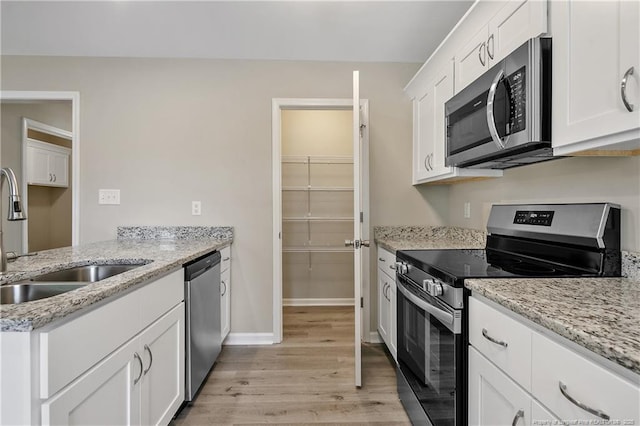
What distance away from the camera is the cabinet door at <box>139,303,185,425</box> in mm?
1394

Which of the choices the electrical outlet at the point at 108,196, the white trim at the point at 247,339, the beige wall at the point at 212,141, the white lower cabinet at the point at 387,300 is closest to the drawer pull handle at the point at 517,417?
the white lower cabinet at the point at 387,300

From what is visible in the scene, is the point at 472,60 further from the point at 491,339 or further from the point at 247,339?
the point at 247,339

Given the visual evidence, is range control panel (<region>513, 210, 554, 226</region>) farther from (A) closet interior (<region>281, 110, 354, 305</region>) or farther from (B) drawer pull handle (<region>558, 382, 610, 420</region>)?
(A) closet interior (<region>281, 110, 354, 305</region>)

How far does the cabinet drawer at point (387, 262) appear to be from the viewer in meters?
2.26

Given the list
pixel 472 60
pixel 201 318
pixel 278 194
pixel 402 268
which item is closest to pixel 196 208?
pixel 278 194

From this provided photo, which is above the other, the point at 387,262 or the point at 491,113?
the point at 491,113

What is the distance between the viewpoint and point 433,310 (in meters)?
1.40

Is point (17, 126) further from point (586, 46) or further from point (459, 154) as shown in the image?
point (586, 46)

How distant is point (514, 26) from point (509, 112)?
1.20ft

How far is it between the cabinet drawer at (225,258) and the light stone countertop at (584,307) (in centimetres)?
190

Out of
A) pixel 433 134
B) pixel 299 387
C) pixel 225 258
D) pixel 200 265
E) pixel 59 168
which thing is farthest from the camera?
pixel 59 168

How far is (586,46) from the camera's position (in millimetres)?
1072

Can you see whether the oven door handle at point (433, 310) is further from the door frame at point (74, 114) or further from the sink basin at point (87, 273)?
the door frame at point (74, 114)

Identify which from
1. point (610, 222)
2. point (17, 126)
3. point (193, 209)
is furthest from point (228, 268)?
point (17, 126)
